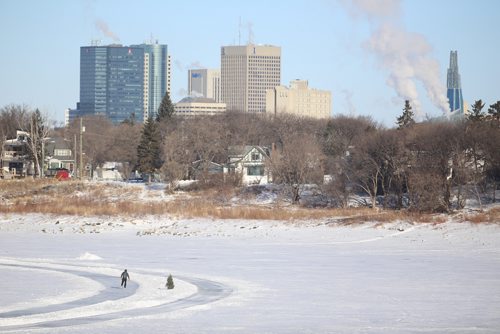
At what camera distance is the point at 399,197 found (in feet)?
203

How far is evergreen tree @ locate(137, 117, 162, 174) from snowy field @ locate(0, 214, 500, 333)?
129ft

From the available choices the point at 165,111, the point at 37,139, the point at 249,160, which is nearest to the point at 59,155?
the point at 165,111

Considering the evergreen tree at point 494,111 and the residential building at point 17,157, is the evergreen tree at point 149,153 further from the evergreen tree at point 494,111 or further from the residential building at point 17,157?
the evergreen tree at point 494,111

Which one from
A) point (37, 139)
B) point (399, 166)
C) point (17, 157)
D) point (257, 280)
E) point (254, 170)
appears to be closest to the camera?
point (257, 280)

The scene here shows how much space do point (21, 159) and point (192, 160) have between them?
22906 millimetres

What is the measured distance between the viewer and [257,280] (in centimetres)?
2877

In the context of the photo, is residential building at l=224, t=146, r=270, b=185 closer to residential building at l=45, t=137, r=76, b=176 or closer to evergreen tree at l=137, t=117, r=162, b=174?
evergreen tree at l=137, t=117, r=162, b=174

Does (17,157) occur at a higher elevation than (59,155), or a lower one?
lower

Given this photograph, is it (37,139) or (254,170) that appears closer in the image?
(254,170)

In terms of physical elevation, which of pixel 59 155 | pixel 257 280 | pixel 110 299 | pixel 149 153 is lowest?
pixel 110 299

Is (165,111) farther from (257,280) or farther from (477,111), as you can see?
(257,280)

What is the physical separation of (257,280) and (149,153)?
6328 centimetres

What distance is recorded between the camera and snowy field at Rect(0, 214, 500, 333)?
20.7 meters

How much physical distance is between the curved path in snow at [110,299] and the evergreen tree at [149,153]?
198ft
